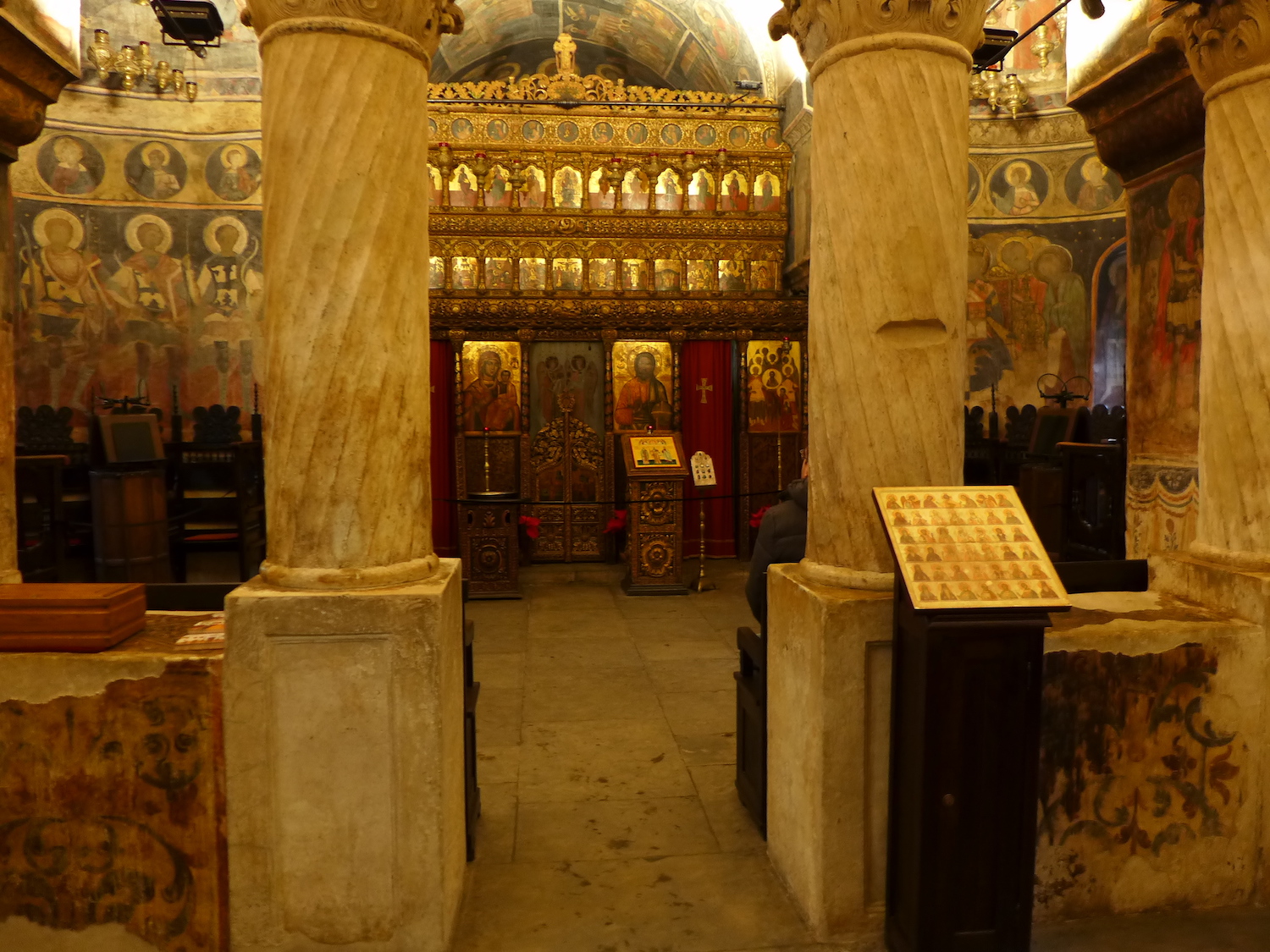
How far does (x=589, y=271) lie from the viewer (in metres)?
10.1

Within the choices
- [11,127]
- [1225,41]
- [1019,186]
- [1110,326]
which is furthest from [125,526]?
[1110,326]

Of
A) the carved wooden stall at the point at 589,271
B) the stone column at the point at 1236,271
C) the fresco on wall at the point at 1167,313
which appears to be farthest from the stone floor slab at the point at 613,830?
the carved wooden stall at the point at 589,271

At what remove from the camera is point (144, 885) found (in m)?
2.55

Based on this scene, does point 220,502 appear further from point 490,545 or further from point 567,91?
point 567,91

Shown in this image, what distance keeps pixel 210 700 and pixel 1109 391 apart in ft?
31.4

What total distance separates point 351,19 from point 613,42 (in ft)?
33.5

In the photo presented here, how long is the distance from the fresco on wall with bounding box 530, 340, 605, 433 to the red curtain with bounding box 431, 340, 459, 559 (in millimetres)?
857

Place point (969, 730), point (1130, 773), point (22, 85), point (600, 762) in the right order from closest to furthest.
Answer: point (969, 730) → point (1130, 773) → point (22, 85) → point (600, 762)

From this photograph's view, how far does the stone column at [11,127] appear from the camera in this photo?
3.53 meters

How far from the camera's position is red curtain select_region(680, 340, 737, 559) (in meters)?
10.1

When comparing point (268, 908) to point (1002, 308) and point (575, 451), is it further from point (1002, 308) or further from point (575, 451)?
point (1002, 308)

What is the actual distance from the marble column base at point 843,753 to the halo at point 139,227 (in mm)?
9164

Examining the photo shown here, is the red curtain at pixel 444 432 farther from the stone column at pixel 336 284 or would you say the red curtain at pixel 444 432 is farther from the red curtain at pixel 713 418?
the stone column at pixel 336 284

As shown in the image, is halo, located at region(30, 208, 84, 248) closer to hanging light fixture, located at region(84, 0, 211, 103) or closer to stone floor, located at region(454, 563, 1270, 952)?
hanging light fixture, located at region(84, 0, 211, 103)
